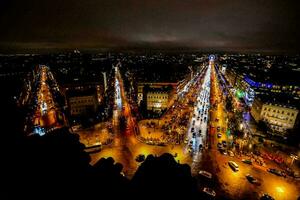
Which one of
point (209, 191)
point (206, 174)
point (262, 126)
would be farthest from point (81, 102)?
point (262, 126)

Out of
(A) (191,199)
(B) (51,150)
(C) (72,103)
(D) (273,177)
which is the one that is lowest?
(D) (273,177)

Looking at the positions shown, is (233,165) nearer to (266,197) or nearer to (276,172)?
(266,197)

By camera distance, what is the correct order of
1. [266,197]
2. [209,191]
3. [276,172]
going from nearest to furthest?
[266,197], [209,191], [276,172]

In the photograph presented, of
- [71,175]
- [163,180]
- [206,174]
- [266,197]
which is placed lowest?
[266,197]

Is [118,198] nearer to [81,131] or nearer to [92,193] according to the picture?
[92,193]

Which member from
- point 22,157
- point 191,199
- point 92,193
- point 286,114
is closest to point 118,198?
point 92,193

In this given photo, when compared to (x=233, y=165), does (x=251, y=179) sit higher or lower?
lower
